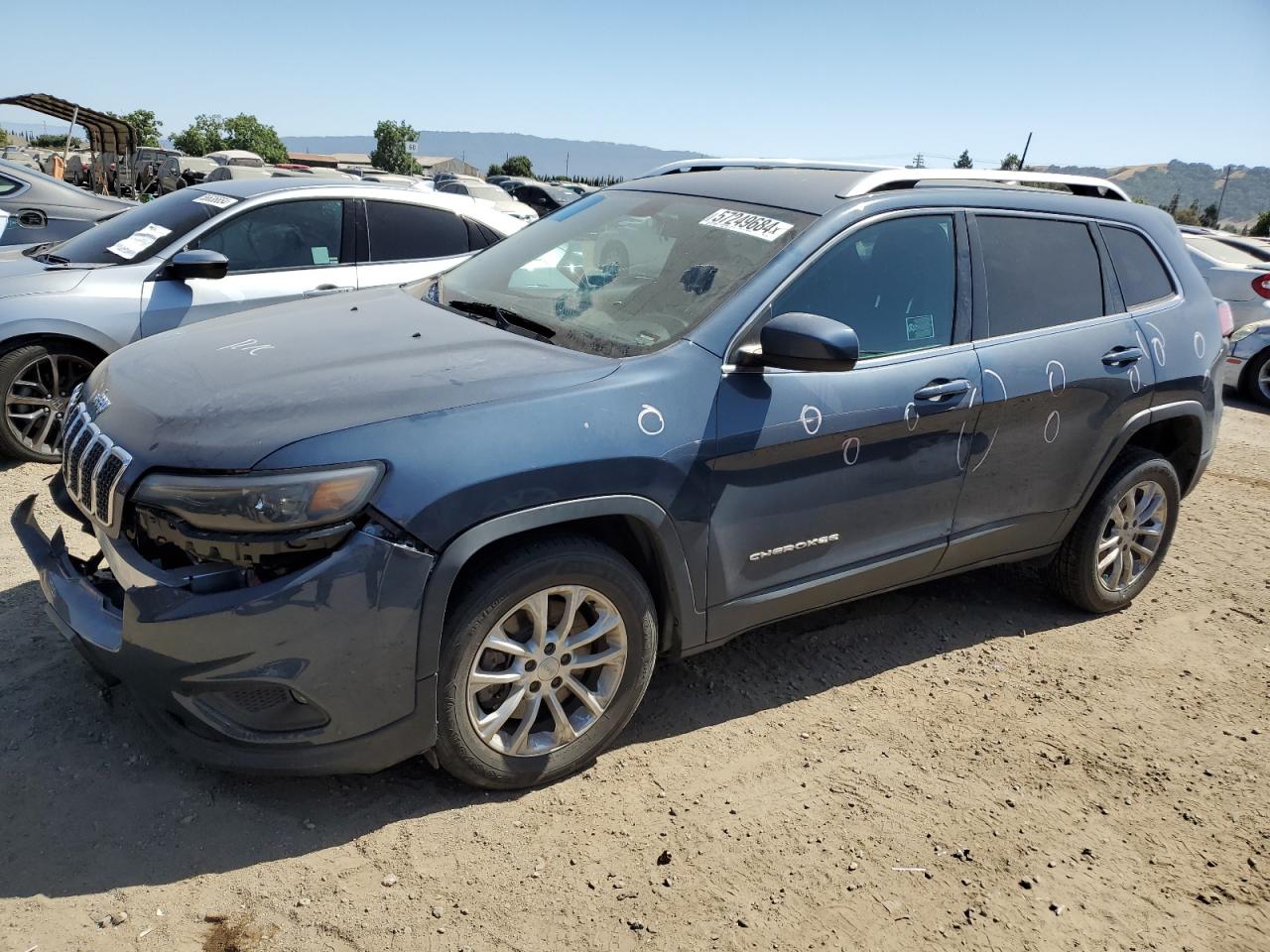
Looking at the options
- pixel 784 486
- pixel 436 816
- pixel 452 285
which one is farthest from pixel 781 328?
pixel 436 816

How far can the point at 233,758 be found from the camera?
8.18 feet

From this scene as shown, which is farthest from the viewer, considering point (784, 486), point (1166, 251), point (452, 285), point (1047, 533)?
point (1166, 251)

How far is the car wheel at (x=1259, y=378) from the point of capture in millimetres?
9867

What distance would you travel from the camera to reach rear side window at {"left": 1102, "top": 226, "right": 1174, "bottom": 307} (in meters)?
4.16

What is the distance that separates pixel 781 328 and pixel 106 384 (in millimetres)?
2123

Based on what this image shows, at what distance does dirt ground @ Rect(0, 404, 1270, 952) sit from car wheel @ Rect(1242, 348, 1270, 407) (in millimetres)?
7390

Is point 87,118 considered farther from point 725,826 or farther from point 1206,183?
point 1206,183

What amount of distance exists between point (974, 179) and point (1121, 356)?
39.6 inches

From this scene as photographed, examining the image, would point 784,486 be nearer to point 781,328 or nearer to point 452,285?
point 781,328

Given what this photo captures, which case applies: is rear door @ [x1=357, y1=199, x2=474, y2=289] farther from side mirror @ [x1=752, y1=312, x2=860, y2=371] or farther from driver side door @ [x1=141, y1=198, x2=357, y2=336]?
side mirror @ [x1=752, y1=312, x2=860, y2=371]

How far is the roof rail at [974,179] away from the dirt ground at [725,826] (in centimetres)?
186

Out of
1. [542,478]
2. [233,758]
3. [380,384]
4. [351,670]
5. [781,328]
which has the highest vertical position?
[781,328]

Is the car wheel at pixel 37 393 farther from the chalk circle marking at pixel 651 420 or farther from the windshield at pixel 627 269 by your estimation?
the chalk circle marking at pixel 651 420

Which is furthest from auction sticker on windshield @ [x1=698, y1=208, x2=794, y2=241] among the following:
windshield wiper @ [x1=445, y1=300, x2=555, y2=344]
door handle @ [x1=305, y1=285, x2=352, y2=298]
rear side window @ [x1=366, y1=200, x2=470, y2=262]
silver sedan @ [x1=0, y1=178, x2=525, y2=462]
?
rear side window @ [x1=366, y1=200, x2=470, y2=262]
